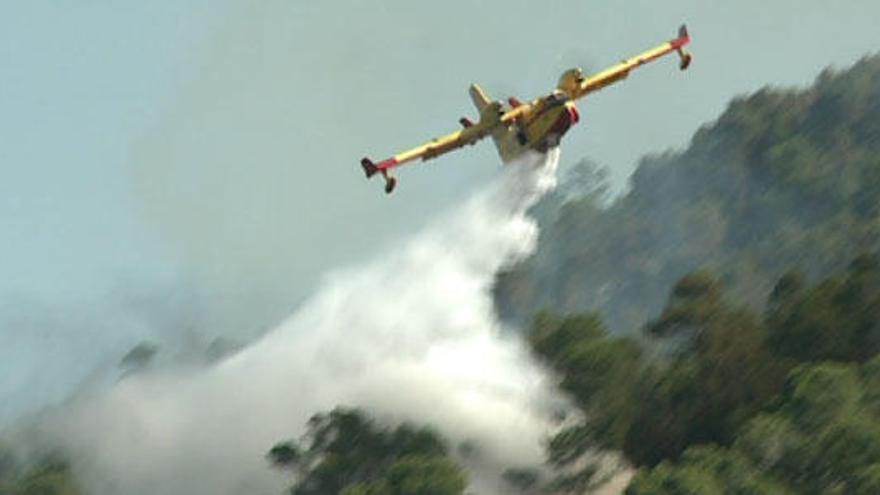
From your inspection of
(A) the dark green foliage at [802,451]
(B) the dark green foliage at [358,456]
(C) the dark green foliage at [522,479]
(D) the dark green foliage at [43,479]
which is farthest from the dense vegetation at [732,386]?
(D) the dark green foliage at [43,479]

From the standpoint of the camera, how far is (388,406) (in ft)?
297

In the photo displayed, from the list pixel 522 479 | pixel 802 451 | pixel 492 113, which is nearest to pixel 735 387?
pixel 522 479

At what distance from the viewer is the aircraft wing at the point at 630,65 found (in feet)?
242

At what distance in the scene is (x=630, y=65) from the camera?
76.4 m

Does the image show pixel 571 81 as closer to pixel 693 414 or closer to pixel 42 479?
pixel 693 414

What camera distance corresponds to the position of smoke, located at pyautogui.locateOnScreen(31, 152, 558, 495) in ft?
284

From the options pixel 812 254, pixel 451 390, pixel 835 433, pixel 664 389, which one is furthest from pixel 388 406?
pixel 812 254

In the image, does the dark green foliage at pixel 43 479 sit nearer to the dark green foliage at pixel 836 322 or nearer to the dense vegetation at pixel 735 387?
the dense vegetation at pixel 735 387

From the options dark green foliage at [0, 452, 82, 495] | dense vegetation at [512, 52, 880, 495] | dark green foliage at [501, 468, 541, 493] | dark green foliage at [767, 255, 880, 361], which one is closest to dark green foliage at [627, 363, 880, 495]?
dense vegetation at [512, 52, 880, 495]

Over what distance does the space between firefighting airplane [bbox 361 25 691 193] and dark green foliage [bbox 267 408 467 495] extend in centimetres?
1328

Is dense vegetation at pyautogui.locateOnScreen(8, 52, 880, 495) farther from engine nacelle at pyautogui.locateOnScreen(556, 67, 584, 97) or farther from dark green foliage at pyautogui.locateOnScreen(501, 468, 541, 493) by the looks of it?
engine nacelle at pyautogui.locateOnScreen(556, 67, 584, 97)

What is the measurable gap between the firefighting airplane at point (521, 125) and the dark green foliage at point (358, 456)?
1328cm

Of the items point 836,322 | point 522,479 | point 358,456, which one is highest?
point 358,456

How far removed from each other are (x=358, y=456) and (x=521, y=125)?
19.9 meters
